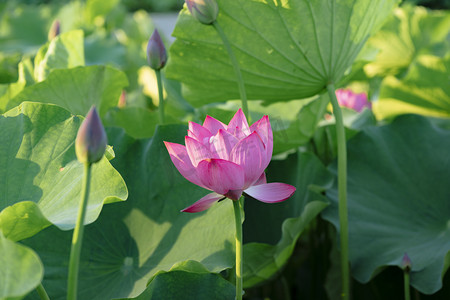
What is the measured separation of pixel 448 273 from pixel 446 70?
23.5 inches

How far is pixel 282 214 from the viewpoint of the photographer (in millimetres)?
1111

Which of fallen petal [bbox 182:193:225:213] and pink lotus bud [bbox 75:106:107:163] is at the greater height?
pink lotus bud [bbox 75:106:107:163]

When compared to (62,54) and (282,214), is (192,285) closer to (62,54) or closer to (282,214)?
(282,214)

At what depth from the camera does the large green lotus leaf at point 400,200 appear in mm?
1003

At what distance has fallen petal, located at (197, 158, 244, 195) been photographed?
1.97ft

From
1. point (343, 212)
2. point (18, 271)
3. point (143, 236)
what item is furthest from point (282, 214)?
point (18, 271)

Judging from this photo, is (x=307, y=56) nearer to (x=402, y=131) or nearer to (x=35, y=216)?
(x=402, y=131)

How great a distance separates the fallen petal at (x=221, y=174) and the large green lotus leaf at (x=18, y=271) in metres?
0.21

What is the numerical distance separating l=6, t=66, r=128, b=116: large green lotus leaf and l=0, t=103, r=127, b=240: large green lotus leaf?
17 cm

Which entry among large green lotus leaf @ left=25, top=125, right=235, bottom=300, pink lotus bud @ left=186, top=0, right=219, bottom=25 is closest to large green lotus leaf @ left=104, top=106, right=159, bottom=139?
large green lotus leaf @ left=25, top=125, right=235, bottom=300

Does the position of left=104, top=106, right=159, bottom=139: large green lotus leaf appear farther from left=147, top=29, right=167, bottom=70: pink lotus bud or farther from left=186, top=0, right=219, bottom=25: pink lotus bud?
left=186, top=0, right=219, bottom=25: pink lotus bud

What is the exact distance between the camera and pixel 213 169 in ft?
1.99

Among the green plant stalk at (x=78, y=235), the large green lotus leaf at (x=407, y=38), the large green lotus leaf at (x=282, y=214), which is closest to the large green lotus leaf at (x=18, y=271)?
the green plant stalk at (x=78, y=235)

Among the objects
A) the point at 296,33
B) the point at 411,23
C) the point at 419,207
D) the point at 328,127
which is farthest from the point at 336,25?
the point at 411,23
